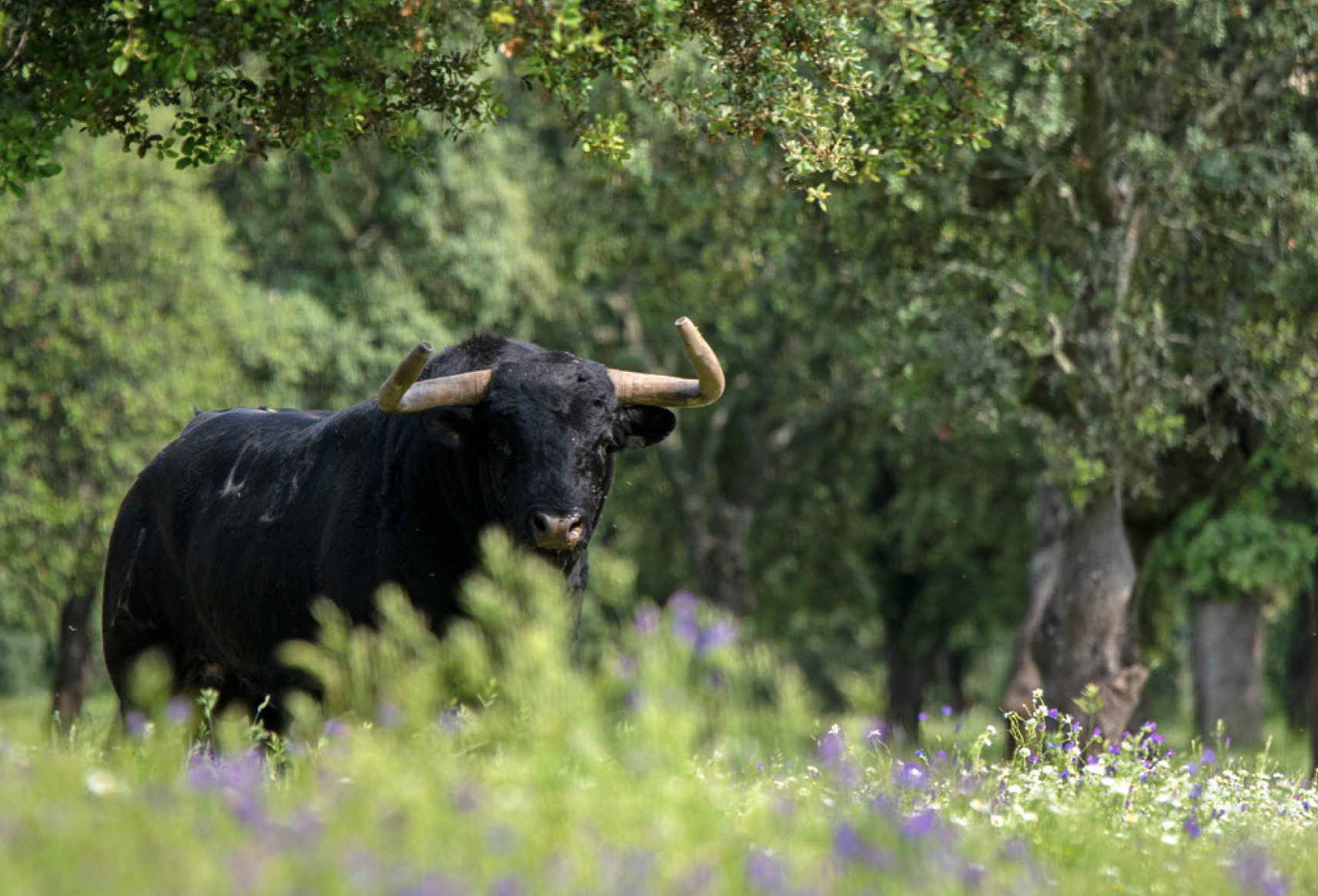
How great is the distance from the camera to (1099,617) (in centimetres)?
1390

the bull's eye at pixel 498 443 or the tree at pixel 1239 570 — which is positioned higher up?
the bull's eye at pixel 498 443

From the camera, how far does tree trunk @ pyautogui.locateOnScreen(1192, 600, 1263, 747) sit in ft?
74.0

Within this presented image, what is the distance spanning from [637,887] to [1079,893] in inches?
52.9

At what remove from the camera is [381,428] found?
7336mm

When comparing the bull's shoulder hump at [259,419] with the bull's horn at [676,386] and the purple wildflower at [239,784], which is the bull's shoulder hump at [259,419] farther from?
the purple wildflower at [239,784]

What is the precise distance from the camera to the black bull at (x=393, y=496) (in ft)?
22.1

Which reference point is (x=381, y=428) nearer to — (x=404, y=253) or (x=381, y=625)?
(x=381, y=625)

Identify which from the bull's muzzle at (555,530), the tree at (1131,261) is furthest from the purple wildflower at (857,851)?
the tree at (1131,261)

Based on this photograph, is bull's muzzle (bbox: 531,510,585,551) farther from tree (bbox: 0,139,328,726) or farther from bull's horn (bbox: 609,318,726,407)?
tree (bbox: 0,139,328,726)

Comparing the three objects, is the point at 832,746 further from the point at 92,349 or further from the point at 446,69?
the point at 92,349

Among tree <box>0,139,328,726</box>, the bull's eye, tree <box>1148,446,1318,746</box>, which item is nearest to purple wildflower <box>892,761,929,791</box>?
the bull's eye

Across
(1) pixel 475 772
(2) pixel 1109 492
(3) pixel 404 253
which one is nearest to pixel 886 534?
(3) pixel 404 253

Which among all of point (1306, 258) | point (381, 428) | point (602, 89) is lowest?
point (381, 428)

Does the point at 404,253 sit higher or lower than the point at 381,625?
higher
